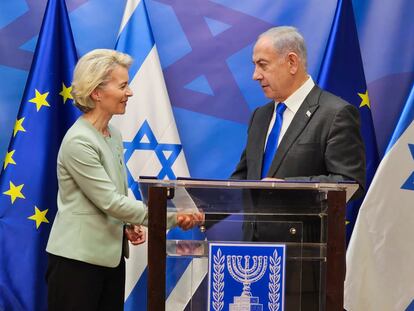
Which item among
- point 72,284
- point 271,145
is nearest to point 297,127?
point 271,145

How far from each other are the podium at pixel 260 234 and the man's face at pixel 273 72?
936mm

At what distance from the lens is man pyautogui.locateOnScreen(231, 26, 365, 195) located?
238 centimetres

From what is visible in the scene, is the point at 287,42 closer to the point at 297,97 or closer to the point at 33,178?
the point at 297,97

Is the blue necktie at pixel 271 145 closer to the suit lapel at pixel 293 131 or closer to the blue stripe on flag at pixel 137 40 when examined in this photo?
the suit lapel at pixel 293 131

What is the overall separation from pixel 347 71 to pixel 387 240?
2.79 ft

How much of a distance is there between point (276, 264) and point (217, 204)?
217 mm

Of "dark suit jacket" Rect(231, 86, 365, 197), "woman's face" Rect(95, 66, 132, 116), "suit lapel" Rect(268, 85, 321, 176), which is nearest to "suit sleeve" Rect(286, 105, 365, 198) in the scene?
"dark suit jacket" Rect(231, 86, 365, 197)

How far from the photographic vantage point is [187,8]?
3.67 m

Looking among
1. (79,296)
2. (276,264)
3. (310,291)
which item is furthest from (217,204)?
(79,296)

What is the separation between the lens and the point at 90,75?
8.73 ft

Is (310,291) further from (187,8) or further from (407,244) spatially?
(187,8)

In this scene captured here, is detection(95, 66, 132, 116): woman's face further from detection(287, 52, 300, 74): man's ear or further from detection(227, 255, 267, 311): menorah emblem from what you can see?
detection(227, 255, 267, 311): menorah emblem

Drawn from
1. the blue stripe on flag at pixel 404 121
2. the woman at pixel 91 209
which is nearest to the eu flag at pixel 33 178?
the woman at pixel 91 209

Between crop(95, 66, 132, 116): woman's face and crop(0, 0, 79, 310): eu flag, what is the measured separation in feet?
2.44
